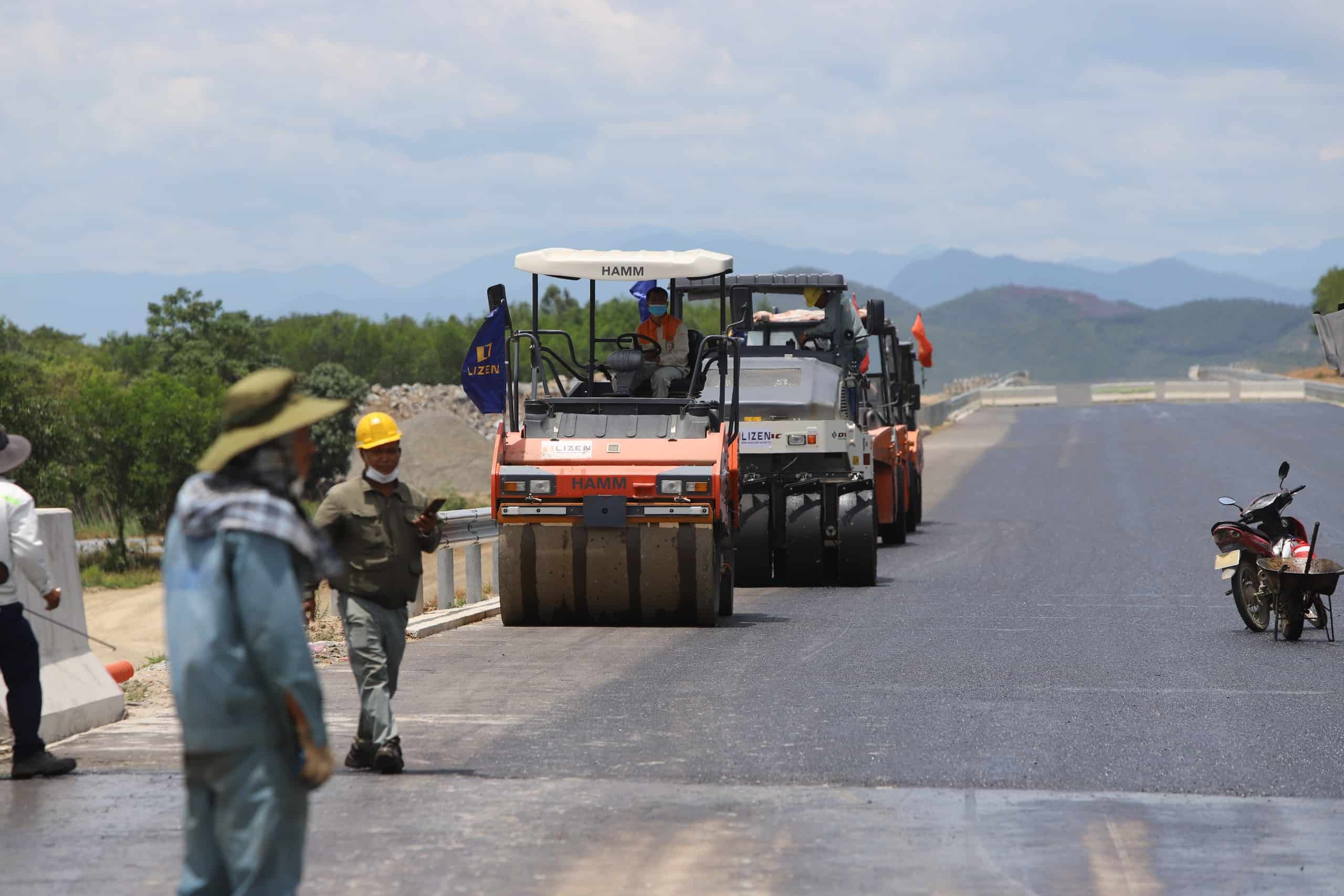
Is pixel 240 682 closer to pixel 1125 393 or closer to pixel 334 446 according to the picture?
pixel 334 446

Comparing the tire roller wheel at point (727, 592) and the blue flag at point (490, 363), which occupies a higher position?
the blue flag at point (490, 363)

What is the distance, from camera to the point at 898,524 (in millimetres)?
22375

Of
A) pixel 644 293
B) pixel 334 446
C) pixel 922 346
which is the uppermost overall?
pixel 644 293

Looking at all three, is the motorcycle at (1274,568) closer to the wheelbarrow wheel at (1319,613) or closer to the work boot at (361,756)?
the wheelbarrow wheel at (1319,613)

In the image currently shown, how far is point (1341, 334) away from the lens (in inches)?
512

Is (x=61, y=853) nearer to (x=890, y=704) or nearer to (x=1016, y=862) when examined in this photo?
(x=1016, y=862)

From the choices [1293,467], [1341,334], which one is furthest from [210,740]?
[1293,467]

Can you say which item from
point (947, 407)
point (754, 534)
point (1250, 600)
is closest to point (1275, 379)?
point (947, 407)

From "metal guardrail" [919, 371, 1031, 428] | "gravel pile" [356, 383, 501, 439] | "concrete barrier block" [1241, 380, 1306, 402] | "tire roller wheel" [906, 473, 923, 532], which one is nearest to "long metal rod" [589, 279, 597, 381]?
"tire roller wheel" [906, 473, 923, 532]

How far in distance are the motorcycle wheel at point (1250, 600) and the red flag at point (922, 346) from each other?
9.80m

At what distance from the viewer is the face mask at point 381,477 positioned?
26.3 feet

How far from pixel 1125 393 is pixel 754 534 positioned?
57249 millimetres

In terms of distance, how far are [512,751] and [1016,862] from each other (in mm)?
3047

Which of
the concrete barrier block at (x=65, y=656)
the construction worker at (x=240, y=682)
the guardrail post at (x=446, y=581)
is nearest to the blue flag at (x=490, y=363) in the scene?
the guardrail post at (x=446, y=581)
